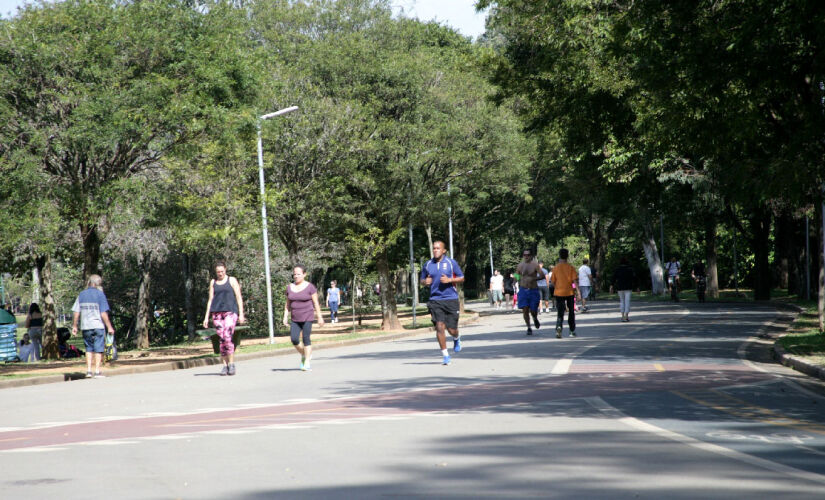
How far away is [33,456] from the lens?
28.2 ft

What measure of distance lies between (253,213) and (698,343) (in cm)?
1525

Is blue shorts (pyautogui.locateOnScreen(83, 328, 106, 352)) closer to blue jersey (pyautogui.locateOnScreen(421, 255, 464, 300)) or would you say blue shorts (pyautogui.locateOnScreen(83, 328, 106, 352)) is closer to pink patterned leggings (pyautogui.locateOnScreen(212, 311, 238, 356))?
pink patterned leggings (pyautogui.locateOnScreen(212, 311, 238, 356))

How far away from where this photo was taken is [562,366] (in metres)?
15.1

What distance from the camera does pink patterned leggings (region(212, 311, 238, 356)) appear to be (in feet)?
58.0

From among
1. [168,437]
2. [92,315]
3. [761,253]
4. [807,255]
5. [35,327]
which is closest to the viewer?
[168,437]

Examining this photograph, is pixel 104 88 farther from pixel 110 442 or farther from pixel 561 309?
pixel 110 442

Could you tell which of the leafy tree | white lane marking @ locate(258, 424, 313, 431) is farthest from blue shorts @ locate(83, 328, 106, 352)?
white lane marking @ locate(258, 424, 313, 431)

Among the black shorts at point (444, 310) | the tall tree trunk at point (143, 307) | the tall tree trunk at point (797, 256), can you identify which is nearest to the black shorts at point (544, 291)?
the tall tree trunk at point (797, 256)

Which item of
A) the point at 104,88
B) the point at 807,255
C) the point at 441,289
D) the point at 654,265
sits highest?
the point at 104,88

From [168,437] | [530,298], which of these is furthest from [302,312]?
[168,437]

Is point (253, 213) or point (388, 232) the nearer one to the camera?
point (253, 213)

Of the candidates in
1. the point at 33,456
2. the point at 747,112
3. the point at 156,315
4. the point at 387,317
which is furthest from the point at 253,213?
the point at 33,456

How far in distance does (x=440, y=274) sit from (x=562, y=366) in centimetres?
288

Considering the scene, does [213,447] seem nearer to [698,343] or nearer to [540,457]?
[540,457]
